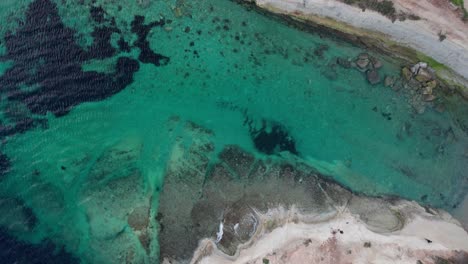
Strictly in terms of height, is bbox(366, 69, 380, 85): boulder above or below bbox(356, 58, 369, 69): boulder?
below

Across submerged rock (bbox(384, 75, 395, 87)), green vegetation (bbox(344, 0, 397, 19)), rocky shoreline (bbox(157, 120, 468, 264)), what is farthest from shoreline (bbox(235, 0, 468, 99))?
rocky shoreline (bbox(157, 120, 468, 264))

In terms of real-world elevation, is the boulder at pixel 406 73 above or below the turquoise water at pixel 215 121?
above

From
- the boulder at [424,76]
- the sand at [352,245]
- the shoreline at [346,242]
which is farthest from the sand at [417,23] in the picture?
the sand at [352,245]

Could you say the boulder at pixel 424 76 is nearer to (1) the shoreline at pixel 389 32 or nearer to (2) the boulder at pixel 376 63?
(1) the shoreline at pixel 389 32

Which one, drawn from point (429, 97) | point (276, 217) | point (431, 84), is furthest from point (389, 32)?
point (276, 217)

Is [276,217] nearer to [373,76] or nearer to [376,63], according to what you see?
[373,76]

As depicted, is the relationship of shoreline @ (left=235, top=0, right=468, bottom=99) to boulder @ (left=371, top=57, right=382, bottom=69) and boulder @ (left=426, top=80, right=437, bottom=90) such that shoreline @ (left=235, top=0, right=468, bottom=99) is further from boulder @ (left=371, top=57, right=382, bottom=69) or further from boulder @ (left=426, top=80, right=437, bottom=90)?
boulder @ (left=371, top=57, right=382, bottom=69)
